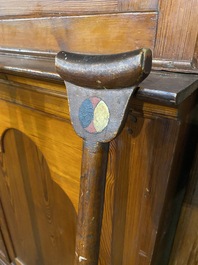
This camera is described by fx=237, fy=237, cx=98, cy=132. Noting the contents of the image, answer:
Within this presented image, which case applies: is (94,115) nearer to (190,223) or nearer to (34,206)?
(190,223)

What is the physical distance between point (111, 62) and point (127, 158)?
236 mm

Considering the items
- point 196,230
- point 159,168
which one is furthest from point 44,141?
point 196,230

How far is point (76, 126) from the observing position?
40cm

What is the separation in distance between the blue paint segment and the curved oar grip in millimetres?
30

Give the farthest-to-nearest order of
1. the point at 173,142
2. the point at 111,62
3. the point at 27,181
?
the point at 27,181 → the point at 173,142 → the point at 111,62

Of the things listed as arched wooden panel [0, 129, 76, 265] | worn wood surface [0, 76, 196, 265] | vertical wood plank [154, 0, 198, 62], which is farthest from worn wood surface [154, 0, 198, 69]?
arched wooden panel [0, 129, 76, 265]

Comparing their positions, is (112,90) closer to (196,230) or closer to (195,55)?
(195,55)

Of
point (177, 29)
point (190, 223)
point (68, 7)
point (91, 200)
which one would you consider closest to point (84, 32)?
point (68, 7)

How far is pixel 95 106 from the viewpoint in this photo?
0.36 m

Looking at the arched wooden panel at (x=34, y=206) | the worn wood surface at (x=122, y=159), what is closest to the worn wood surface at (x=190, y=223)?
the worn wood surface at (x=122, y=159)

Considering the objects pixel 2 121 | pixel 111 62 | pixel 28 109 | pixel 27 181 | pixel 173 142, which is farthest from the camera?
pixel 27 181

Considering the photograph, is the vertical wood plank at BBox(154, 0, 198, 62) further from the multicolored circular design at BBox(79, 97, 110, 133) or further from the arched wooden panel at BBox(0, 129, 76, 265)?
the arched wooden panel at BBox(0, 129, 76, 265)

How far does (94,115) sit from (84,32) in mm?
223

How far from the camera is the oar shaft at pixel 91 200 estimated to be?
0.40 metres
